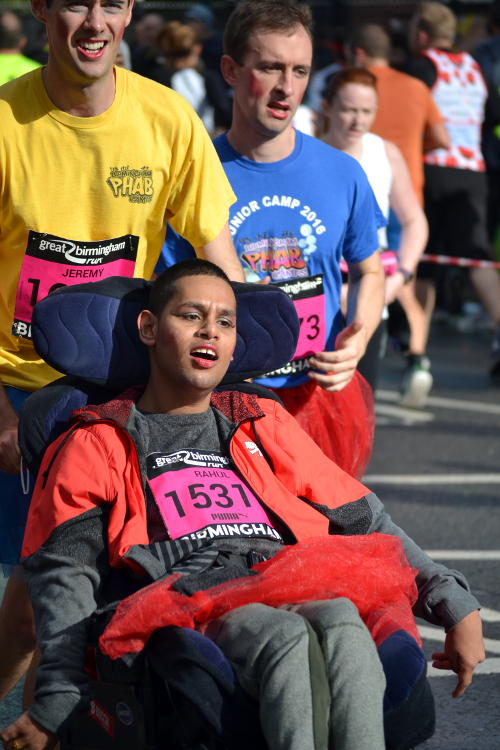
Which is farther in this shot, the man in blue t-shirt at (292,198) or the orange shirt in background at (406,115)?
the orange shirt in background at (406,115)

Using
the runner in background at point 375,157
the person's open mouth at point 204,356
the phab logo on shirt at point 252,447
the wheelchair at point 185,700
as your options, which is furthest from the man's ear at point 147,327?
the runner in background at point 375,157

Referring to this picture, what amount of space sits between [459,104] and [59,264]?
7.04 metres

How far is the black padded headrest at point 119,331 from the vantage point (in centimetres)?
401

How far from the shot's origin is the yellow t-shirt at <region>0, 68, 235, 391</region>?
13.6ft

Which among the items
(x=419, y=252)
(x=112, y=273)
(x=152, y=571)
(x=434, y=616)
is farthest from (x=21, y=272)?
(x=419, y=252)

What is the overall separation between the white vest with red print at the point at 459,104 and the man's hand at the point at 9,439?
6945mm

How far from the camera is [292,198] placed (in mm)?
5047

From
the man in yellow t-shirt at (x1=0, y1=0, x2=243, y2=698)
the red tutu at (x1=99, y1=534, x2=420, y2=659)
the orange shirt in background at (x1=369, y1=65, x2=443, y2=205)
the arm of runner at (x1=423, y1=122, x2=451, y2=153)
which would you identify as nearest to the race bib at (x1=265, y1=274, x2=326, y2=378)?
the man in yellow t-shirt at (x1=0, y1=0, x2=243, y2=698)

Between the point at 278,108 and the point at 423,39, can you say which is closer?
the point at 278,108

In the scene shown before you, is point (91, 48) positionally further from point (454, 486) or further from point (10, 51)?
point (10, 51)

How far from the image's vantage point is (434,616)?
Result: 12.3 feet

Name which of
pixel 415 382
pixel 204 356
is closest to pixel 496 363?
pixel 415 382

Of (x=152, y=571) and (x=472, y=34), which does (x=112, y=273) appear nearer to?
(x=152, y=571)

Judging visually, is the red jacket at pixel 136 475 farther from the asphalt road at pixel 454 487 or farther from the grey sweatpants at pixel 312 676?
the asphalt road at pixel 454 487
